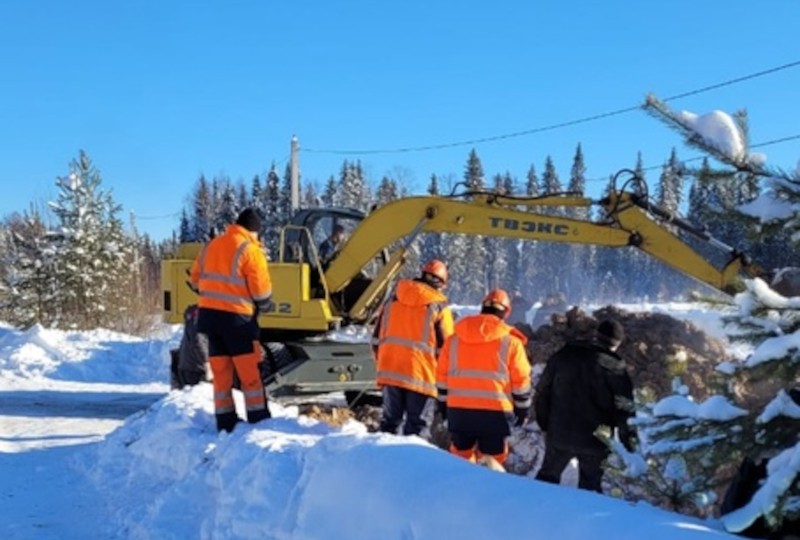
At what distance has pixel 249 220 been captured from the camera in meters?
7.50

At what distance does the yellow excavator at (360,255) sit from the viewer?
10.8 metres

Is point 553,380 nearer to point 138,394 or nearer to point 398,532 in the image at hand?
point 398,532

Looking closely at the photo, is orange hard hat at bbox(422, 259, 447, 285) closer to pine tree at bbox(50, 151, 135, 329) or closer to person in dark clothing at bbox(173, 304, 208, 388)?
person in dark clothing at bbox(173, 304, 208, 388)

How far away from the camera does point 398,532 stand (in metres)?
3.99

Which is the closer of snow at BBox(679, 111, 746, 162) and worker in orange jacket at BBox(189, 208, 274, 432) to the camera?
snow at BBox(679, 111, 746, 162)

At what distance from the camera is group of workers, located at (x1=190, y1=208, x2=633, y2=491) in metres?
6.42

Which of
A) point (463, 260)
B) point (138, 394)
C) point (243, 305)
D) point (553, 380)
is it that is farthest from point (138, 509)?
point (463, 260)

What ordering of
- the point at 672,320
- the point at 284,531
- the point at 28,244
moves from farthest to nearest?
the point at 28,244 < the point at 672,320 < the point at 284,531

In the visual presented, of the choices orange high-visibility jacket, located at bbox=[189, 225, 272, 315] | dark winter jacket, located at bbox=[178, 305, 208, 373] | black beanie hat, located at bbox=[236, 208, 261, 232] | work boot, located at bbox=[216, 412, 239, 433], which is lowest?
work boot, located at bbox=[216, 412, 239, 433]

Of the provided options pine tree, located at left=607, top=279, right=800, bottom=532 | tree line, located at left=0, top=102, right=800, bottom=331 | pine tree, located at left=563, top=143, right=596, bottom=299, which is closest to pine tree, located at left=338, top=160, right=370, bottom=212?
tree line, located at left=0, top=102, right=800, bottom=331

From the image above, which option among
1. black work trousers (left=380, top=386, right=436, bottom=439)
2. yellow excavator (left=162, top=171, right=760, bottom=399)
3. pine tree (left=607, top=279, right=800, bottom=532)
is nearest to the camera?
pine tree (left=607, top=279, right=800, bottom=532)

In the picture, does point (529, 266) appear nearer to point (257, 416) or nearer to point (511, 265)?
point (511, 265)

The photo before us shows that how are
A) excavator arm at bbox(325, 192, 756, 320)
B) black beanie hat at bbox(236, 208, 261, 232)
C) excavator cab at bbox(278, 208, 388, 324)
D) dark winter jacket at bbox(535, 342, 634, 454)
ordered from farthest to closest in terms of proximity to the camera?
1. excavator cab at bbox(278, 208, 388, 324)
2. excavator arm at bbox(325, 192, 756, 320)
3. black beanie hat at bbox(236, 208, 261, 232)
4. dark winter jacket at bbox(535, 342, 634, 454)

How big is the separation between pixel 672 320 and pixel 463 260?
58.3 meters
